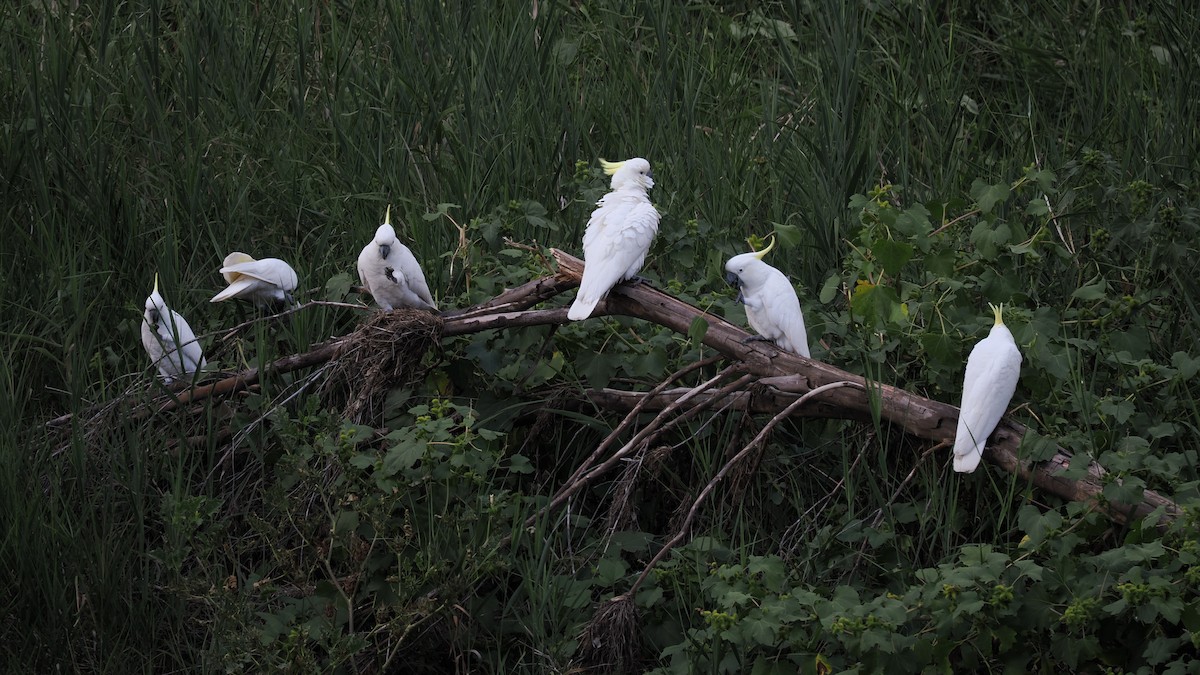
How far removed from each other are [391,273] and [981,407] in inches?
71.2

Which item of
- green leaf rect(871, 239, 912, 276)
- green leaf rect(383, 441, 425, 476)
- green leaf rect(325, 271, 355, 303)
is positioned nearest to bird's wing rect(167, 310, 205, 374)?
green leaf rect(325, 271, 355, 303)

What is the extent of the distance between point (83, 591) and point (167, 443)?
53 centimetres

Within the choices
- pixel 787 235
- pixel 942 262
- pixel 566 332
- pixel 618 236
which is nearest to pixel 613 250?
pixel 618 236

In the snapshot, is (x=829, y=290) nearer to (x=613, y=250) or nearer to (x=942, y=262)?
(x=942, y=262)

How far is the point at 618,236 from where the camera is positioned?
3.12 metres

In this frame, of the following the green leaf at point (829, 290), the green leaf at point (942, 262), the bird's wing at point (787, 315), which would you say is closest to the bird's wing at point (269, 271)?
the bird's wing at point (787, 315)

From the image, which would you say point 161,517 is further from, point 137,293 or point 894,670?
point 894,670

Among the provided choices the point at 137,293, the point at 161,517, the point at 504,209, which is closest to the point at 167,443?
the point at 161,517

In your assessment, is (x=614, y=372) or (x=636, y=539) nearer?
(x=636, y=539)

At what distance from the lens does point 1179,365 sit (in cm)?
296

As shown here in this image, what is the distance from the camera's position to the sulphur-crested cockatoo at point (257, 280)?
3664 millimetres

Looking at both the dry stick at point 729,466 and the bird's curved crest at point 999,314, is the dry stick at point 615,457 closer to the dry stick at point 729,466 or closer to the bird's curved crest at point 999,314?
the dry stick at point 729,466

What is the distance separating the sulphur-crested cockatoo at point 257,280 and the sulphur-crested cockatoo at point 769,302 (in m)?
1.46

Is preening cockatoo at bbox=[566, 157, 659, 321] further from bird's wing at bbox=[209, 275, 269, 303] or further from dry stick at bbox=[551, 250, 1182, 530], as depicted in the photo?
bird's wing at bbox=[209, 275, 269, 303]
